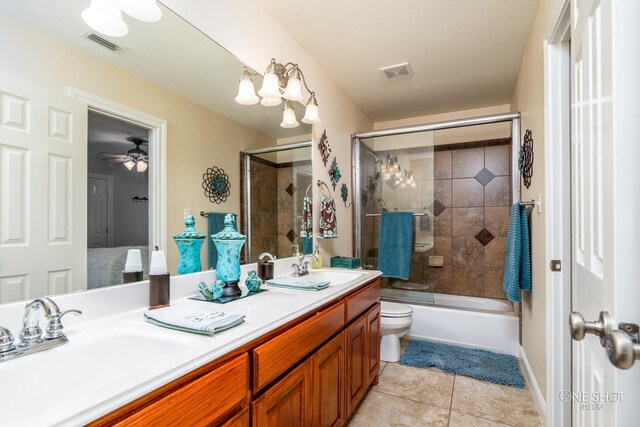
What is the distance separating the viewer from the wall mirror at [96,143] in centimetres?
92

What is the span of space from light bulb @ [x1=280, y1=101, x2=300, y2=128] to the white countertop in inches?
49.7

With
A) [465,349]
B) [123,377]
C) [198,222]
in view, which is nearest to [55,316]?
[123,377]

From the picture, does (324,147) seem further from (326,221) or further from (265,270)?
(265,270)

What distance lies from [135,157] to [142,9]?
1.91 feet

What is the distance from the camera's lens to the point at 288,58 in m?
2.23

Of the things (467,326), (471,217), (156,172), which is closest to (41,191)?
(156,172)

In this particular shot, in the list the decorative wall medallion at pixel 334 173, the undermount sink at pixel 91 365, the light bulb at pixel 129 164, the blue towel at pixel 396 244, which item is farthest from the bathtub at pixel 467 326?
the light bulb at pixel 129 164

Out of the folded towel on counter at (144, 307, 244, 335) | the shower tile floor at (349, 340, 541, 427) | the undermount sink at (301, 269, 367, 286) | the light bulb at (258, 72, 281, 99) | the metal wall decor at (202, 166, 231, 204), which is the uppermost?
the light bulb at (258, 72, 281, 99)

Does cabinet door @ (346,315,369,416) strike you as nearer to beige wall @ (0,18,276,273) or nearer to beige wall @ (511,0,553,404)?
beige wall @ (0,18,276,273)

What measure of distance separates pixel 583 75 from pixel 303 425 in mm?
1449

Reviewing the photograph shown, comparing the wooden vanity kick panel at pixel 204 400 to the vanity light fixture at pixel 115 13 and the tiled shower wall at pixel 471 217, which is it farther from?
the tiled shower wall at pixel 471 217

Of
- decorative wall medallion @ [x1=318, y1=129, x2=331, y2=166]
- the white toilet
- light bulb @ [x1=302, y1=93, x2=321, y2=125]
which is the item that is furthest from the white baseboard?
light bulb @ [x1=302, y1=93, x2=321, y2=125]

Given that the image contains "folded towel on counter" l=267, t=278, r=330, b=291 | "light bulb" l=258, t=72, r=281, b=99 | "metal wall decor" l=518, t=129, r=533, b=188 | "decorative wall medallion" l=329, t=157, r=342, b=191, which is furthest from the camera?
"decorative wall medallion" l=329, t=157, r=342, b=191

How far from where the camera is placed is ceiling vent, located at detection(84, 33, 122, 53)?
1102 millimetres
